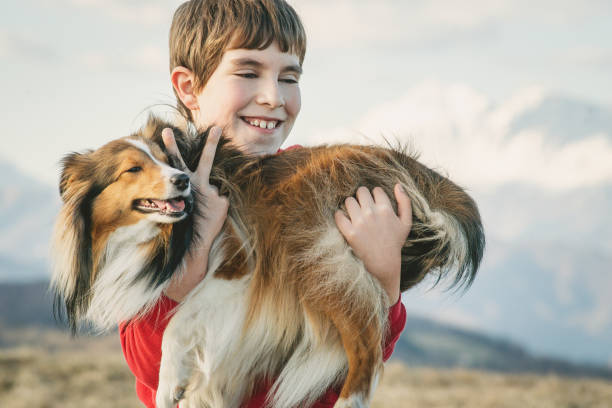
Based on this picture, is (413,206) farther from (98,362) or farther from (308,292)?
(98,362)

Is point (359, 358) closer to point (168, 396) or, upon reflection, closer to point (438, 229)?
point (438, 229)

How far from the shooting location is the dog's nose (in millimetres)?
2193

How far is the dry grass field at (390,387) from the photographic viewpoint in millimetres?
11492

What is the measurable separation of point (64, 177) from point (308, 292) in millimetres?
1096

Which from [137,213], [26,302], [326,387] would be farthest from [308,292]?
[26,302]

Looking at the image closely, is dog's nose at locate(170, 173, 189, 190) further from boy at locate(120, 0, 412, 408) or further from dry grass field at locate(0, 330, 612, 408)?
dry grass field at locate(0, 330, 612, 408)

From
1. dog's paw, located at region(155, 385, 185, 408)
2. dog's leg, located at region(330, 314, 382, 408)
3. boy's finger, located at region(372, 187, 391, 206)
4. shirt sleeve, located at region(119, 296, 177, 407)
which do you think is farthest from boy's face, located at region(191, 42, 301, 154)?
dog's paw, located at region(155, 385, 185, 408)

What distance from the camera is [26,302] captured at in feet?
177

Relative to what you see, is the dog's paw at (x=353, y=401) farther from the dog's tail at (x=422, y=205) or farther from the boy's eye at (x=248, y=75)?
the boy's eye at (x=248, y=75)

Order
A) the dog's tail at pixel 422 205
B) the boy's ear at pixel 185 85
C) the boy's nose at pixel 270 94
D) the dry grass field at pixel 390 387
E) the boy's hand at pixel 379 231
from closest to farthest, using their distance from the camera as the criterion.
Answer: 1. the boy's hand at pixel 379 231
2. the dog's tail at pixel 422 205
3. the boy's nose at pixel 270 94
4. the boy's ear at pixel 185 85
5. the dry grass field at pixel 390 387

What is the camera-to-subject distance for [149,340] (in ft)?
8.29

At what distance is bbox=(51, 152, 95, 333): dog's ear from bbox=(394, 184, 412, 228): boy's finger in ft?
4.15

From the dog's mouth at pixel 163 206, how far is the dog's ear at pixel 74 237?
0.23 metres

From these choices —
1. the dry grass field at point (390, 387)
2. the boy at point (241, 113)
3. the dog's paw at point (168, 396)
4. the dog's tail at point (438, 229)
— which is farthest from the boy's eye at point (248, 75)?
the dry grass field at point (390, 387)
